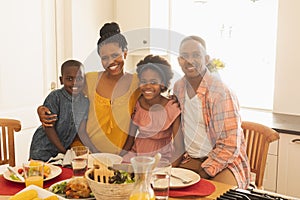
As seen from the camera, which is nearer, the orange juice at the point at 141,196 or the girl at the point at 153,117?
the orange juice at the point at 141,196

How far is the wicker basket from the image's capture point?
55.6 inches

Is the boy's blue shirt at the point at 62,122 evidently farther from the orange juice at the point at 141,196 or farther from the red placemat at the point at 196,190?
the orange juice at the point at 141,196

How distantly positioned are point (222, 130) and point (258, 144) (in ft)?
0.96

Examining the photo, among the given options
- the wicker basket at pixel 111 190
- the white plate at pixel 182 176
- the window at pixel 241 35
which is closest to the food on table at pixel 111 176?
the wicker basket at pixel 111 190

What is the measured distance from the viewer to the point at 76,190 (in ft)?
5.14

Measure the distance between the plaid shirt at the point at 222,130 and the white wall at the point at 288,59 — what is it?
1240 millimetres

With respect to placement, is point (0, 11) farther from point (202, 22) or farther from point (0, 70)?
point (202, 22)

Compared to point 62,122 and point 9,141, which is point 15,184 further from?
point 9,141

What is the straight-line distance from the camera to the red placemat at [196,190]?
1.61 meters

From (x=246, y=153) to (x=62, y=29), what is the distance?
1920 millimetres

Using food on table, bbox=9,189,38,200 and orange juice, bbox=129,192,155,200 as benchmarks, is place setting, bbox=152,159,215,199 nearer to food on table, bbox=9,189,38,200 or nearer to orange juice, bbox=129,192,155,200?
orange juice, bbox=129,192,155,200

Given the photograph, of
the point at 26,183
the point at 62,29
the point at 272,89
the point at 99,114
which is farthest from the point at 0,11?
the point at 272,89

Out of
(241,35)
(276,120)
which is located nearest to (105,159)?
(276,120)

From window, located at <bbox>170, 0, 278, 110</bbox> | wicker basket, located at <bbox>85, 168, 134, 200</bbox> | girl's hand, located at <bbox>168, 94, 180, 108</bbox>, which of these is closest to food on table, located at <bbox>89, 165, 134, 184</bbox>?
wicker basket, located at <bbox>85, 168, 134, 200</bbox>
